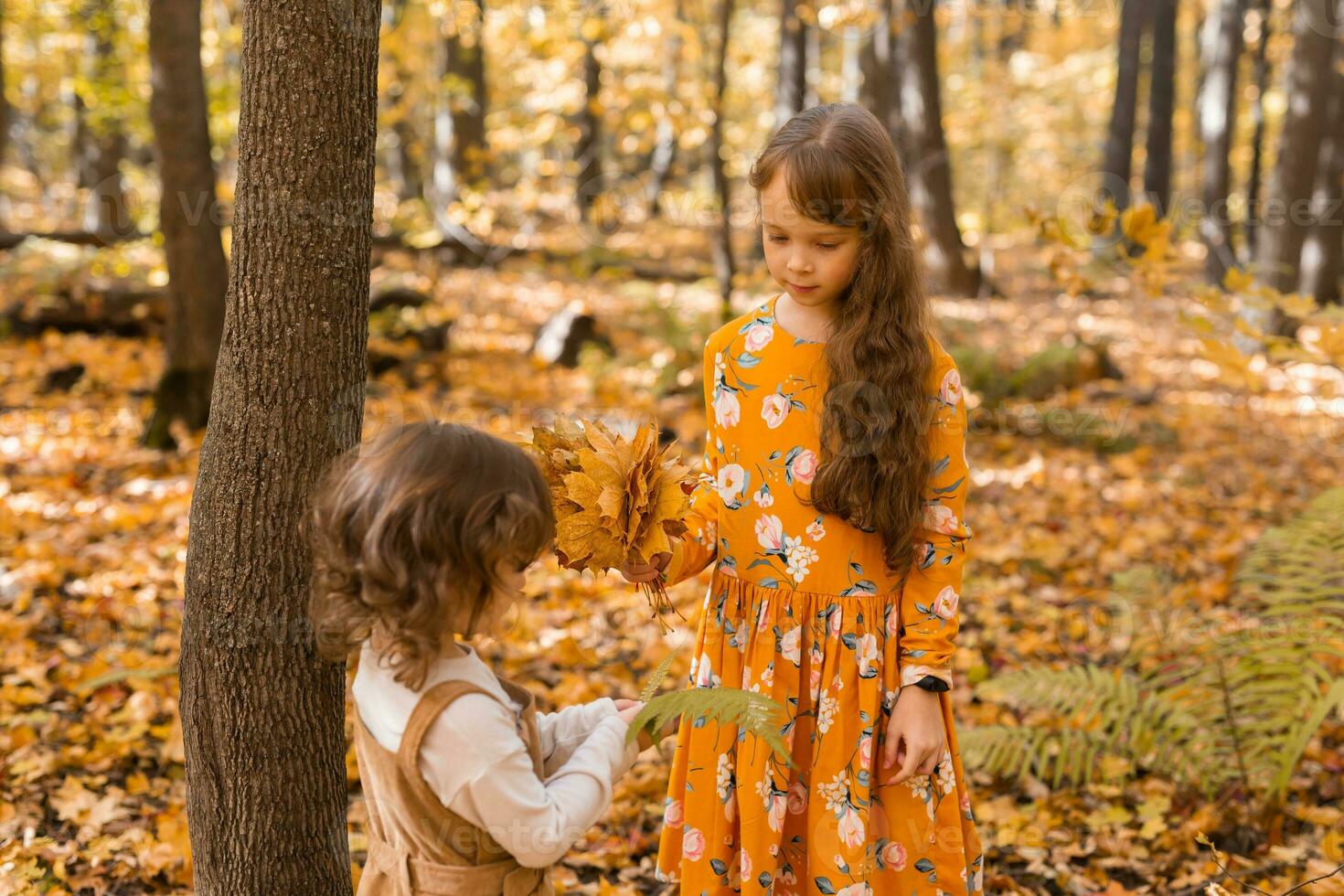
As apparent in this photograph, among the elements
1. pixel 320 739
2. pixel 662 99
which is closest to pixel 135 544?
pixel 320 739

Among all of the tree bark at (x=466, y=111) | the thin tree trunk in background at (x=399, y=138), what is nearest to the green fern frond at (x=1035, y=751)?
the thin tree trunk in background at (x=399, y=138)

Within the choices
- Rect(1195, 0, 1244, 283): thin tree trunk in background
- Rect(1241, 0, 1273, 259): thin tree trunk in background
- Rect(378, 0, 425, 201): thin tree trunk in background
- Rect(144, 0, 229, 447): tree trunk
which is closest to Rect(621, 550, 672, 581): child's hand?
Rect(144, 0, 229, 447): tree trunk

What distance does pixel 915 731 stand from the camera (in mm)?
2004

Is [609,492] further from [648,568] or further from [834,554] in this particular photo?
[834,554]

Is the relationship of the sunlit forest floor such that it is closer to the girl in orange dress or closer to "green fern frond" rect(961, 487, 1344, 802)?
"green fern frond" rect(961, 487, 1344, 802)

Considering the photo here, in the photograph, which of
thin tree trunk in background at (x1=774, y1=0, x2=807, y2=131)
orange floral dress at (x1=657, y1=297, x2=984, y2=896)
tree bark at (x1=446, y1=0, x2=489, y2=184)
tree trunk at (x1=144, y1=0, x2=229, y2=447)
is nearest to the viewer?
orange floral dress at (x1=657, y1=297, x2=984, y2=896)

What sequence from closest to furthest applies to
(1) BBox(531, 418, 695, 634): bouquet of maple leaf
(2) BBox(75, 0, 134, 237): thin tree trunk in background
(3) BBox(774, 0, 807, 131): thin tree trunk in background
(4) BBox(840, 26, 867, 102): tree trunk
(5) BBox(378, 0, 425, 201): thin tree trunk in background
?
(1) BBox(531, 418, 695, 634): bouquet of maple leaf < (3) BBox(774, 0, 807, 131): thin tree trunk in background < (5) BBox(378, 0, 425, 201): thin tree trunk in background < (2) BBox(75, 0, 134, 237): thin tree trunk in background < (4) BBox(840, 26, 867, 102): tree trunk

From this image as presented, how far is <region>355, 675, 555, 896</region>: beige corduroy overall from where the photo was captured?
1.47m

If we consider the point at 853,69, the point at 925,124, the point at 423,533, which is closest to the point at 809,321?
the point at 423,533

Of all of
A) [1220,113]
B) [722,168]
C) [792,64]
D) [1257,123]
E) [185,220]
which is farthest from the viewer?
[1257,123]

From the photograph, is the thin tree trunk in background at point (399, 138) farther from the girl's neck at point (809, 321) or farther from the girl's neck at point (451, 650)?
the girl's neck at point (451, 650)

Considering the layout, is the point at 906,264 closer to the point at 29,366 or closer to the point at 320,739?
the point at 320,739

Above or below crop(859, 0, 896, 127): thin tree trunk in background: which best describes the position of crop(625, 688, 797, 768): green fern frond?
below

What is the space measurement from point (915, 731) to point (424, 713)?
1.00 m
